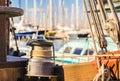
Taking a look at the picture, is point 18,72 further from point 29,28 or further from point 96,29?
point 29,28

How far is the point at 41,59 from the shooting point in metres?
5.16

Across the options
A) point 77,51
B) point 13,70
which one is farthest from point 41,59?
point 77,51

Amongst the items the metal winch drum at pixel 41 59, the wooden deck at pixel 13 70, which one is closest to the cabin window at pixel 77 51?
the metal winch drum at pixel 41 59

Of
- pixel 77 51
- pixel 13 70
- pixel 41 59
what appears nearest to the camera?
pixel 13 70

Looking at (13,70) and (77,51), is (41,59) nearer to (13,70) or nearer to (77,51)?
(13,70)

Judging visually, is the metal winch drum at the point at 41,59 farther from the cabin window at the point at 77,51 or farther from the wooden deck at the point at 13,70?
the cabin window at the point at 77,51

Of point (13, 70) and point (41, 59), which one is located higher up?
point (41, 59)

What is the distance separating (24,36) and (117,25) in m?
34.6

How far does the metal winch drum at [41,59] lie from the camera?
507 centimetres

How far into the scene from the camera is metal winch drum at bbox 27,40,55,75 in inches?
200

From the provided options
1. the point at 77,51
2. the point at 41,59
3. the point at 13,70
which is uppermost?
the point at 41,59

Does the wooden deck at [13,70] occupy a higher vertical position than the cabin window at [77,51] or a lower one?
higher

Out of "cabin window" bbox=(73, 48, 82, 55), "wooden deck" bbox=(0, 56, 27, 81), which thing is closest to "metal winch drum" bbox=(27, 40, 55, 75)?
"wooden deck" bbox=(0, 56, 27, 81)

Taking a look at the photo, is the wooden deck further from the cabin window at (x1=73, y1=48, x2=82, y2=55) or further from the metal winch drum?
the cabin window at (x1=73, y1=48, x2=82, y2=55)
